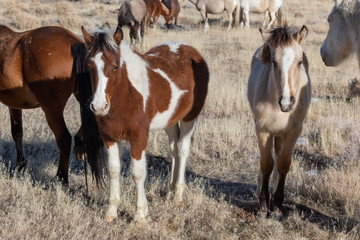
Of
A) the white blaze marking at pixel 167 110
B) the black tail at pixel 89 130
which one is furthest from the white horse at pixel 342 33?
the black tail at pixel 89 130

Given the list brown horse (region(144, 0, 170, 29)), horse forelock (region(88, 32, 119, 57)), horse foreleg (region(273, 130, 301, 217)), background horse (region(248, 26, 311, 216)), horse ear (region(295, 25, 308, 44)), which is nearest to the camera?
horse forelock (region(88, 32, 119, 57))

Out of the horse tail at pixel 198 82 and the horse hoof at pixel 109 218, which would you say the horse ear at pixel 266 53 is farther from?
the horse hoof at pixel 109 218

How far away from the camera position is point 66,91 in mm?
4887

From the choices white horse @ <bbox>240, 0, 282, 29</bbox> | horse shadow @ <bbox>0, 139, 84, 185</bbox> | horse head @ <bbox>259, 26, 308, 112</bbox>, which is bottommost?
horse shadow @ <bbox>0, 139, 84, 185</bbox>

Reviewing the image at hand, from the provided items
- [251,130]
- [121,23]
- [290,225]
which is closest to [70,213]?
[290,225]

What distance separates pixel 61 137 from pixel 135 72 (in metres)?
1.50

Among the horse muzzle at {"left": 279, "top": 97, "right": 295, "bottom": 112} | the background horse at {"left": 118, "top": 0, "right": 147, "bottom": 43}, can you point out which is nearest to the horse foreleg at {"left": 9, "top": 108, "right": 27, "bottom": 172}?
the horse muzzle at {"left": 279, "top": 97, "right": 295, "bottom": 112}

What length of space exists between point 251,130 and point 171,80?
2875 millimetres

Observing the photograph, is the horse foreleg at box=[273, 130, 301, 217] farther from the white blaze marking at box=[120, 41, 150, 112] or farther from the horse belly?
the horse belly

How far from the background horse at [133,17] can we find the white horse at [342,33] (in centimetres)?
1140

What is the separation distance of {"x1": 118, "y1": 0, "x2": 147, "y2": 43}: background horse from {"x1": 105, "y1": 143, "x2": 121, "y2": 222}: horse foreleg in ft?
38.1

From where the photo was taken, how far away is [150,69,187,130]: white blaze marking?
418 centimetres

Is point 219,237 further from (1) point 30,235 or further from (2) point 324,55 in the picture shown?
(2) point 324,55

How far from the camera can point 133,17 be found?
15766 mm
